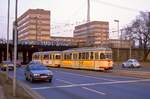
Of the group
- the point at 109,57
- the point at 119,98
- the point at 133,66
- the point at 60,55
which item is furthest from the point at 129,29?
the point at 119,98

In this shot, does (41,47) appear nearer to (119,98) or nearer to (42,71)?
(42,71)

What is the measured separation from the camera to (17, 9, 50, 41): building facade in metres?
118

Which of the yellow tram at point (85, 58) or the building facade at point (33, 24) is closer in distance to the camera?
the yellow tram at point (85, 58)

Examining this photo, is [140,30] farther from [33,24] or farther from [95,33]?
[33,24]

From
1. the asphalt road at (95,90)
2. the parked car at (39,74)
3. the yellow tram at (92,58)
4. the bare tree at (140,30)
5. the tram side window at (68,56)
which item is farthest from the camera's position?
the bare tree at (140,30)

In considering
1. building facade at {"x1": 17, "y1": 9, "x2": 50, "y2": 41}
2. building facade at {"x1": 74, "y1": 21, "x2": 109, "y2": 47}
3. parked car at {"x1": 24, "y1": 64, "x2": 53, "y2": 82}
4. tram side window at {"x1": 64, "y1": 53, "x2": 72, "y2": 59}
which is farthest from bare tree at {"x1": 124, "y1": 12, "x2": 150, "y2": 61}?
parked car at {"x1": 24, "y1": 64, "x2": 53, "y2": 82}

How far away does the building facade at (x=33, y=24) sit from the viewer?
11785 centimetres

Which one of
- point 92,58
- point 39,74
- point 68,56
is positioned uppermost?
point 68,56

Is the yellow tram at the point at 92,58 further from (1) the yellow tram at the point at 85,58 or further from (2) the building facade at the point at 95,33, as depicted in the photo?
(2) the building facade at the point at 95,33

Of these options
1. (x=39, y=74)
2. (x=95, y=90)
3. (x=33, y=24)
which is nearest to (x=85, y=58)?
(x=39, y=74)

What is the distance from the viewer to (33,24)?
395ft

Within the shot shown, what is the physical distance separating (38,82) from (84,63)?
21775 millimetres

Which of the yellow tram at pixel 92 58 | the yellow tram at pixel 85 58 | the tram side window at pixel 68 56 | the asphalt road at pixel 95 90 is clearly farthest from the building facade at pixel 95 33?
the asphalt road at pixel 95 90

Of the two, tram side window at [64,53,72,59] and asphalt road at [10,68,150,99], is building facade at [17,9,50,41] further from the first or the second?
asphalt road at [10,68,150,99]
